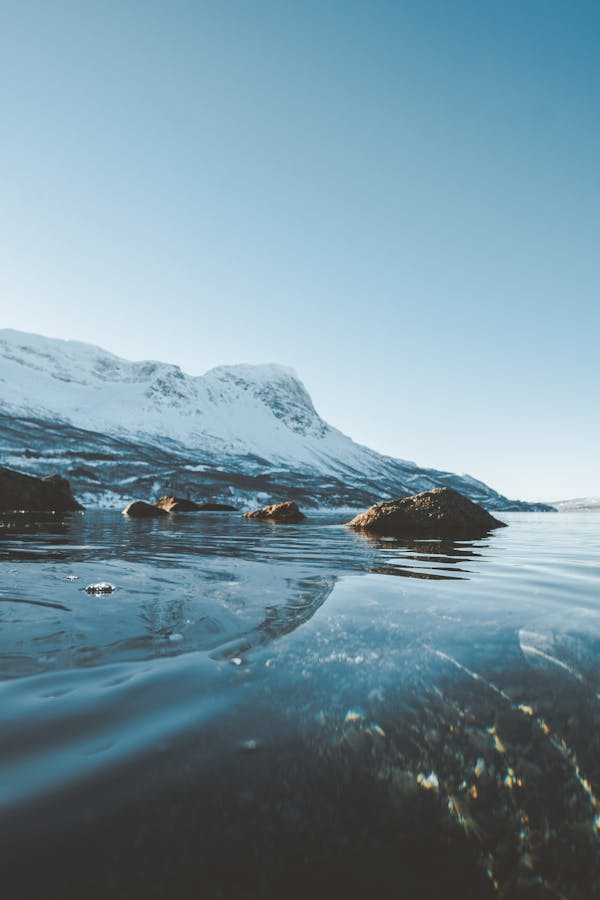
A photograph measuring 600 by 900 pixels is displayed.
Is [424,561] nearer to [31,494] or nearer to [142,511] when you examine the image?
[142,511]

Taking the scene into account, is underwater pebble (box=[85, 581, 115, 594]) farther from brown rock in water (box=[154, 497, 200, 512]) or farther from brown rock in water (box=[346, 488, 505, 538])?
brown rock in water (box=[154, 497, 200, 512])

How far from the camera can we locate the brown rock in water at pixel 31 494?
32.5m

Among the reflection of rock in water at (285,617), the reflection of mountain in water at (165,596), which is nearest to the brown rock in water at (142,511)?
the reflection of mountain in water at (165,596)

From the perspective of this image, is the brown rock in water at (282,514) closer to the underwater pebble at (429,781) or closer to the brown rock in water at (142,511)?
the brown rock in water at (142,511)

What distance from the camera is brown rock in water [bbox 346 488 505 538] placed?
1788 centimetres

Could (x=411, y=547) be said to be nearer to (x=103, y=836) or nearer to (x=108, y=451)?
(x=103, y=836)

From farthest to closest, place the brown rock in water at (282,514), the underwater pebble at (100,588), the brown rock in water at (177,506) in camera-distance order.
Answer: the brown rock in water at (177,506) < the brown rock in water at (282,514) < the underwater pebble at (100,588)

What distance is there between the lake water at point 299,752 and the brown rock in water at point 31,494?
1309 inches

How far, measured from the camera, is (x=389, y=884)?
1.41 m

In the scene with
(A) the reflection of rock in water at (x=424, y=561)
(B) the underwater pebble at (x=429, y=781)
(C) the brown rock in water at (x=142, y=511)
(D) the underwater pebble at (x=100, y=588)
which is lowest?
(C) the brown rock in water at (x=142, y=511)

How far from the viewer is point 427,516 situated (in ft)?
58.6

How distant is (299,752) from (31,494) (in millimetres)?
37680

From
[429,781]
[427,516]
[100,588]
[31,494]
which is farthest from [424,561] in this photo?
[31,494]

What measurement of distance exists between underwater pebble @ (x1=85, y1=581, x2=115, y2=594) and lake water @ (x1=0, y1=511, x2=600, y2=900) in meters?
0.83
